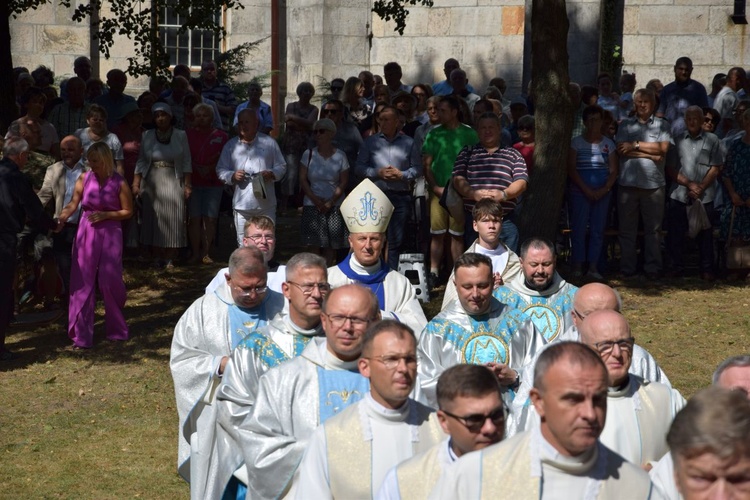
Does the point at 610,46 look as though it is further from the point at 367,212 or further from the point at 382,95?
the point at 367,212

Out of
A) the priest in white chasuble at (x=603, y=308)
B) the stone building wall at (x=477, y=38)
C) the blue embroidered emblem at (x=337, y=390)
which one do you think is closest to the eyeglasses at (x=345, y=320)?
the blue embroidered emblem at (x=337, y=390)

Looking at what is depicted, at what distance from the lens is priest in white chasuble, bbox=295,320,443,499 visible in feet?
17.1

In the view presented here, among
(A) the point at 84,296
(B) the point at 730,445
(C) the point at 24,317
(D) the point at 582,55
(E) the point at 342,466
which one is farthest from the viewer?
(D) the point at 582,55

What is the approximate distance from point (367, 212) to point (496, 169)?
135 inches

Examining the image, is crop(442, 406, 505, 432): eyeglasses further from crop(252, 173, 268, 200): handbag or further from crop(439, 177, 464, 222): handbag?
crop(252, 173, 268, 200): handbag

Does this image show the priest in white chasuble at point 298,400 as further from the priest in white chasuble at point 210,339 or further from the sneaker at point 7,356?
the sneaker at point 7,356

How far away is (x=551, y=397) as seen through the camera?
413 centimetres

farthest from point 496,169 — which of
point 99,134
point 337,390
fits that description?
point 337,390

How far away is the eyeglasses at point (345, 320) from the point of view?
574 cm

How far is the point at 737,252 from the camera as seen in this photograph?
44.1 feet

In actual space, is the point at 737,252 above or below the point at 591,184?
below

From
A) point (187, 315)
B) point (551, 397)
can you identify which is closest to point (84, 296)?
point (187, 315)

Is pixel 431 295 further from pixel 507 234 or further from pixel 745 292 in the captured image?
pixel 745 292

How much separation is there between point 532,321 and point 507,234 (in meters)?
4.43
